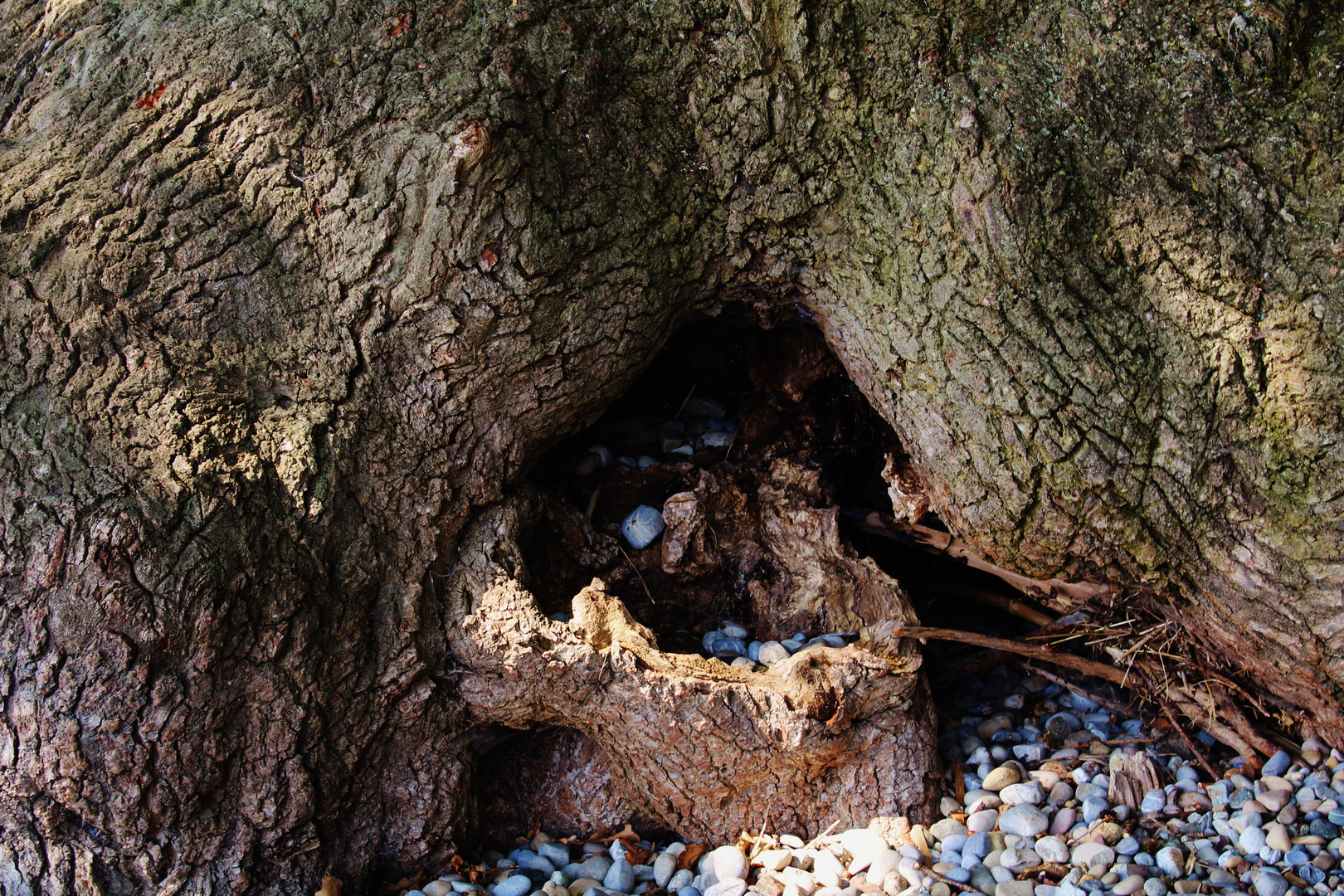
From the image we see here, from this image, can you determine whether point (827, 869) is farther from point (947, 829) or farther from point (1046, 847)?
point (1046, 847)

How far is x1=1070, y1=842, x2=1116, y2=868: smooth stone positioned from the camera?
83.1 inches

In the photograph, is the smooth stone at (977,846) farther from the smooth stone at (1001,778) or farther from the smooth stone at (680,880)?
the smooth stone at (680,880)

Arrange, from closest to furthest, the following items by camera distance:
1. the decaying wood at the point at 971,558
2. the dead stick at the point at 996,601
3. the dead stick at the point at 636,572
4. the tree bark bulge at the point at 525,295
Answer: the tree bark bulge at the point at 525,295
the decaying wood at the point at 971,558
the dead stick at the point at 636,572
the dead stick at the point at 996,601

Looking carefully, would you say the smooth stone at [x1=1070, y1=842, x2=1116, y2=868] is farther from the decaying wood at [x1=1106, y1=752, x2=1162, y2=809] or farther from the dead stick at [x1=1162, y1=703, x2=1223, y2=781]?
the dead stick at [x1=1162, y1=703, x2=1223, y2=781]

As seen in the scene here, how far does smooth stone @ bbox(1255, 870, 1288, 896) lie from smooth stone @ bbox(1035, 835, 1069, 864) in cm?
39

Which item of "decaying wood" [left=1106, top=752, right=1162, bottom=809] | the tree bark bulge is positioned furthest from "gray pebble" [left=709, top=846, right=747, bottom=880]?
"decaying wood" [left=1106, top=752, right=1162, bottom=809]

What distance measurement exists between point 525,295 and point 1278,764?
86.8 inches

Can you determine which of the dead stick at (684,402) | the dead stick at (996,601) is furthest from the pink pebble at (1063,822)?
the dead stick at (684,402)

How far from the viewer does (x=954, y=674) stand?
108 inches

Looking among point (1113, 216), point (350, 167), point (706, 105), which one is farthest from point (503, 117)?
point (1113, 216)

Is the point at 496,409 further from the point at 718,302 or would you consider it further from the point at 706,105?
the point at 706,105

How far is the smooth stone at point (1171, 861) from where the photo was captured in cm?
205

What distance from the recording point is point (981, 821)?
2.30m

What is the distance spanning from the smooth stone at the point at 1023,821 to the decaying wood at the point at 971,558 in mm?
540
